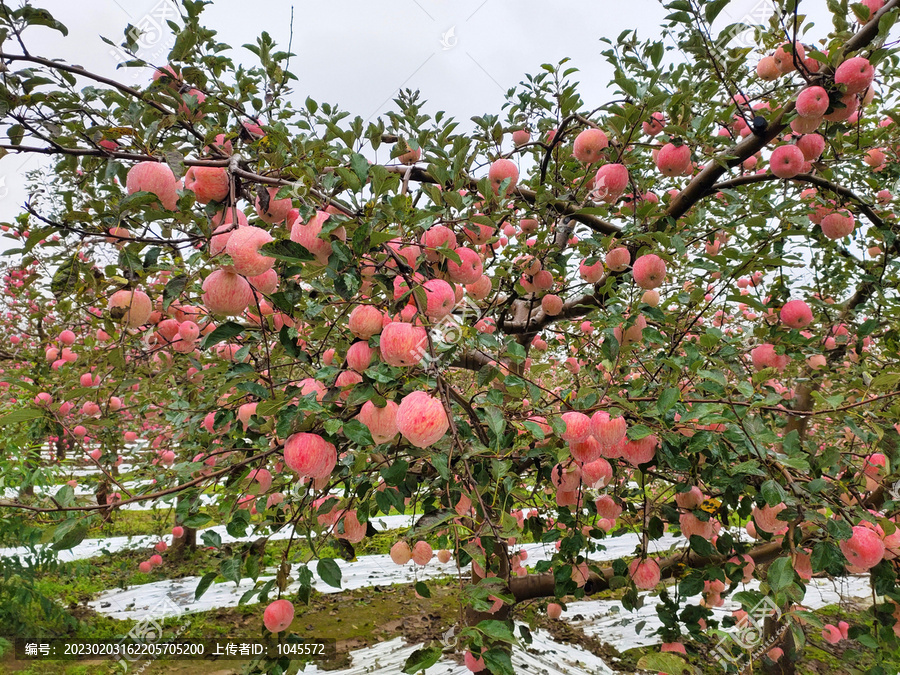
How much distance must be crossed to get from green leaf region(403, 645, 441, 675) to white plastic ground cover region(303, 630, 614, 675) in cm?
294

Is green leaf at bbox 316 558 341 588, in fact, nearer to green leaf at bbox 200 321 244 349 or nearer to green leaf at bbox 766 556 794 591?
green leaf at bbox 200 321 244 349

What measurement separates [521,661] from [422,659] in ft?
11.0

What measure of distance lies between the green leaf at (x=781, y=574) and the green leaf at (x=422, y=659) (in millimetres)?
825

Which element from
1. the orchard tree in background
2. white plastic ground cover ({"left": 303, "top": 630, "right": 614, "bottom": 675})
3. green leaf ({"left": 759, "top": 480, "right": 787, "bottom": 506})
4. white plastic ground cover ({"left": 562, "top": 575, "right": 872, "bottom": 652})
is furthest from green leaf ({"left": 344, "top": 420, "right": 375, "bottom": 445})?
white plastic ground cover ({"left": 562, "top": 575, "right": 872, "bottom": 652})

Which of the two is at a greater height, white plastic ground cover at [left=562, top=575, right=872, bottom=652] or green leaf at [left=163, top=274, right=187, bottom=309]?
green leaf at [left=163, top=274, right=187, bottom=309]

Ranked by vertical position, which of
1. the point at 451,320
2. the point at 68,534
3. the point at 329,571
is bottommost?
the point at 329,571

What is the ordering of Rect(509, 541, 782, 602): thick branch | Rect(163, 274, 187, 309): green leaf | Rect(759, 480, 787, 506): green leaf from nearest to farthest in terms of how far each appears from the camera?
Rect(163, 274, 187, 309): green leaf → Rect(759, 480, 787, 506): green leaf → Rect(509, 541, 782, 602): thick branch

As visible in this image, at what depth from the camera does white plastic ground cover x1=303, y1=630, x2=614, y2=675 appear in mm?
3465

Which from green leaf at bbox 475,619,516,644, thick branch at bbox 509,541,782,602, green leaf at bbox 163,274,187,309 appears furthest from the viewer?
thick branch at bbox 509,541,782,602

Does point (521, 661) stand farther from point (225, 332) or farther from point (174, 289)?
point (174, 289)

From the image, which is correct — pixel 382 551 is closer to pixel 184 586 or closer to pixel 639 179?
pixel 184 586

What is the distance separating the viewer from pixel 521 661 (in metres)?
3.57

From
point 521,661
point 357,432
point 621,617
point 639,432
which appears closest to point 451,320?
point 357,432

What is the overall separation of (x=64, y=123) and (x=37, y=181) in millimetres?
4529
